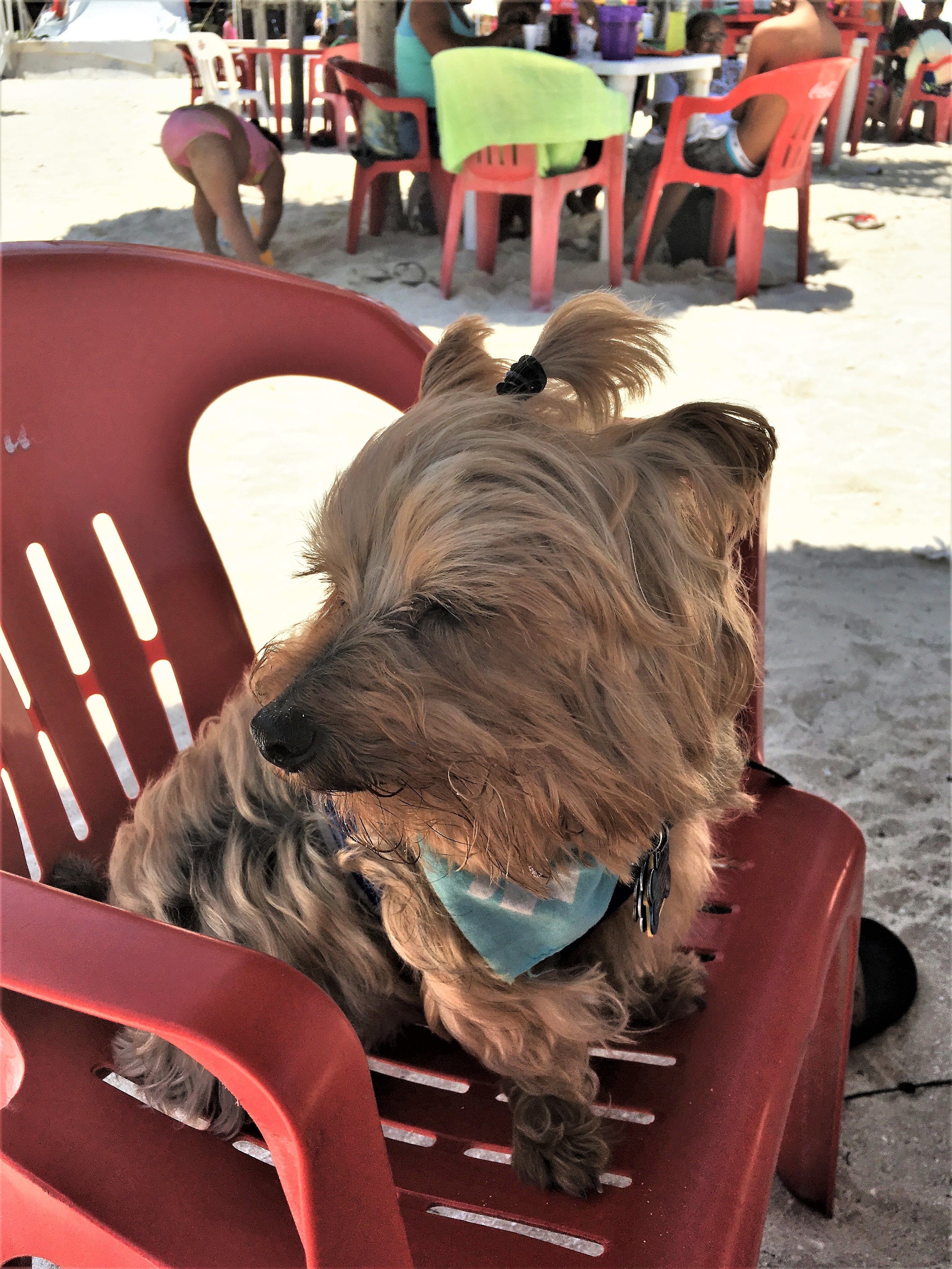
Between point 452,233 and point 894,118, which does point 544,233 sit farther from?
point 894,118

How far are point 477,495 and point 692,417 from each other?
26cm

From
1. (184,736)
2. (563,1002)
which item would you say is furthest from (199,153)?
(563,1002)

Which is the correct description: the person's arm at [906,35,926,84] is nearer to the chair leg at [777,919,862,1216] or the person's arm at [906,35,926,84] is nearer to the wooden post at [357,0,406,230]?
the wooden post at [357,0,406,230]

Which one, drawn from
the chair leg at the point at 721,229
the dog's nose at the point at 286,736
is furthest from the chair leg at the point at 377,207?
the dog's nose at the point at 286,736

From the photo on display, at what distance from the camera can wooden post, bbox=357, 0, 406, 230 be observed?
7.50 m

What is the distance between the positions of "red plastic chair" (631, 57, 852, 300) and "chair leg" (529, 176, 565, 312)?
971 millimetres

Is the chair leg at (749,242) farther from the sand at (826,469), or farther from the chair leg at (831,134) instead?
the chair leg at (831,134)

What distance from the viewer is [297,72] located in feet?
37.3

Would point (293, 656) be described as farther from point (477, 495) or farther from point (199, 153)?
point (199, 153)

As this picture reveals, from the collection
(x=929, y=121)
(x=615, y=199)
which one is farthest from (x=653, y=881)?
(x=929, y=121)

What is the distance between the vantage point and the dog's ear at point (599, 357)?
1.21 m

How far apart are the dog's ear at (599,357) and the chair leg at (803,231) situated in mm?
6089

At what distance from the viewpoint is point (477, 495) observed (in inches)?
42.3

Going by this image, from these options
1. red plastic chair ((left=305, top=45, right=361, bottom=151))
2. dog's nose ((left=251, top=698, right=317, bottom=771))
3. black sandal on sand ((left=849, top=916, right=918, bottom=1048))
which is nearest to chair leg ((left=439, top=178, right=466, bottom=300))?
red plastic chair ((left=305, top=45, right=361, bottom=151))
